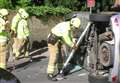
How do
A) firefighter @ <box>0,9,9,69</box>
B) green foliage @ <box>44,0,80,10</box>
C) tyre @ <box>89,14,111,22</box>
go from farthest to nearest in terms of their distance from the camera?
green foliage @ <box>44,0,80,10</box>, firefighter @ <box>0,9,9,69</box>, tyre @ <box>89,14,111,22</box>

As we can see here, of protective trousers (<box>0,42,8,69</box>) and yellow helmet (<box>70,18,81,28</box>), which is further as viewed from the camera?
protective trousers (<box>0,42,8,69</box>)

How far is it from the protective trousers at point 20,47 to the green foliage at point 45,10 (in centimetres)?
433

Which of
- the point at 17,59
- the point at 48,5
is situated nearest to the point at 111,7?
the point at 48,5

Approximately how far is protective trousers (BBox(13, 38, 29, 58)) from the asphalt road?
33 cm

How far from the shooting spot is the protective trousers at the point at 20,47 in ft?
51.5

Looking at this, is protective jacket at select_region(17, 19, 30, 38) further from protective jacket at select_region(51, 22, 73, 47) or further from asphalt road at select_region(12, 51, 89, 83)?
protective jacket at select_region(51, 22, 73, 47)

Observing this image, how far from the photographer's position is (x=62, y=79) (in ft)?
43.8

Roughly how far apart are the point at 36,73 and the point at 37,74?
0.15m

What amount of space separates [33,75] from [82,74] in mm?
1307

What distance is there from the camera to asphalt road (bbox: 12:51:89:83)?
1323 centimetres

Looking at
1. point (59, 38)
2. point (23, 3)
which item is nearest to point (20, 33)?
point (59, 38)

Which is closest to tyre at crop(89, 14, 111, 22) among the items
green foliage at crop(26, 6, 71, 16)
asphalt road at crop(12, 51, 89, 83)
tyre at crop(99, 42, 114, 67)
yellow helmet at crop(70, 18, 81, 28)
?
tyre at crop(99, 42, 114, 67)

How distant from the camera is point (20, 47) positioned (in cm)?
1582

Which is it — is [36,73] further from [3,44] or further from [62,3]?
[62,3]
